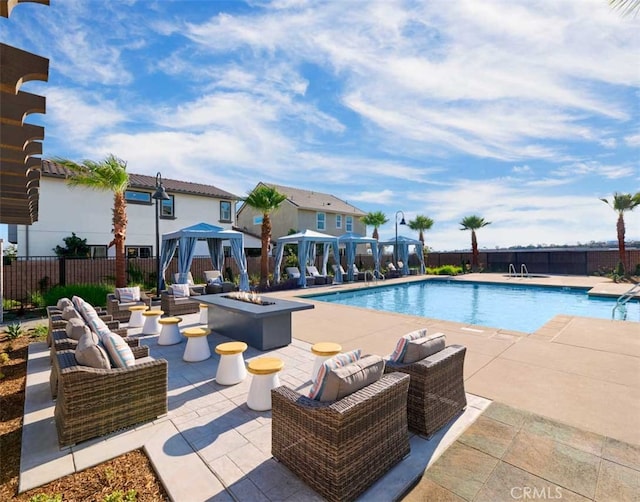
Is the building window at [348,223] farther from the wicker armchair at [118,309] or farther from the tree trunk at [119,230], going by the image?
the wicker armchair at [118,309]

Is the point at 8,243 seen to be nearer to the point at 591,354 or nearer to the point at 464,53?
the point at 464,53

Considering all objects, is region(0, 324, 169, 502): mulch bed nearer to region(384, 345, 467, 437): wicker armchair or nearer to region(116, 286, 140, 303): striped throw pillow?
region(384, 345, 467, 437): wicker armchair

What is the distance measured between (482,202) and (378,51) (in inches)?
789

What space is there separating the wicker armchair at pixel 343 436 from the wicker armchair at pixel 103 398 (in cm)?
158

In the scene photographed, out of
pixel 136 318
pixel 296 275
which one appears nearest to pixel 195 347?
pixel 136 318

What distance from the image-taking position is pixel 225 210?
68.4 feet

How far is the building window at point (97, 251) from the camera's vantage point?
15579 millimetres

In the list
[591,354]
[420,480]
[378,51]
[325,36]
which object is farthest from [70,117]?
[591,354]

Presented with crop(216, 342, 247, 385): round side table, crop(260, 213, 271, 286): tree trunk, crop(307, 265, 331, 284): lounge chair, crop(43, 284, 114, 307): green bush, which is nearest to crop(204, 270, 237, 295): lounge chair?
crop(260, 213, 271, 286): tree trunk

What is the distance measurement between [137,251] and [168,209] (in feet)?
9.65

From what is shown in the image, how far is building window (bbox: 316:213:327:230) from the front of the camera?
25.8 metres

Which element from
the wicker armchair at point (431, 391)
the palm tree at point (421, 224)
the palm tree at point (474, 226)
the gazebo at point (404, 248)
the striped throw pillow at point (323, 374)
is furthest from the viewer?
the palm tree at point (421, 224)

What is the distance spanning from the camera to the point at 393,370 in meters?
3.07

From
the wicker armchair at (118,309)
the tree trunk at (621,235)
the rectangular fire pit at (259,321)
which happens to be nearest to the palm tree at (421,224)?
the tree trunk at (621,235)
